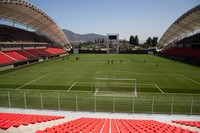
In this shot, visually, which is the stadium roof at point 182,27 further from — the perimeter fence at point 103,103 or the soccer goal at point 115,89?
the perimeter fence at point 103,103

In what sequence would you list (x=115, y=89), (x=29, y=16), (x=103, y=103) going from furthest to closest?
(x=29, y=16), (x=115, y=89), (x=103, y=103)

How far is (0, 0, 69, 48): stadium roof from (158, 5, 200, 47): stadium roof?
46.1 m

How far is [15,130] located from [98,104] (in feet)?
27.7

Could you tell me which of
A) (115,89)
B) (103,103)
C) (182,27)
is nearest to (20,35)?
(115,89)

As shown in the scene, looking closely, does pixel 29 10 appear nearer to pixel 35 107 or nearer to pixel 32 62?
pixel 32 62

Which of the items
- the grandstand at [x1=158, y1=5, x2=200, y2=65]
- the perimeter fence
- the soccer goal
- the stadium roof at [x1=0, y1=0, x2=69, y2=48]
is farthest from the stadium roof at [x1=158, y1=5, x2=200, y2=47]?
the stadium roof at [x1=0, y1=0, x2=69, y2=48]

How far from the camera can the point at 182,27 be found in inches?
2852

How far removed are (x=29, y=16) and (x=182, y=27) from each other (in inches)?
2297

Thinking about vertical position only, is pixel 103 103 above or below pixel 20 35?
below

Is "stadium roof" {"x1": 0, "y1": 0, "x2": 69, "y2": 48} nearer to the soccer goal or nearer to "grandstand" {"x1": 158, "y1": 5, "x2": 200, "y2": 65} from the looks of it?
the soccer goal

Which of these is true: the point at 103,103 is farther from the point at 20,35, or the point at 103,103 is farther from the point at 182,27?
the point at 182,27

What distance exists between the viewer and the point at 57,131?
9.39 meters

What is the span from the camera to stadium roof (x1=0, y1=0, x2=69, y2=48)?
44625 millimetres

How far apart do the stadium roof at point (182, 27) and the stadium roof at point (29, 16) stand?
4611 cm
